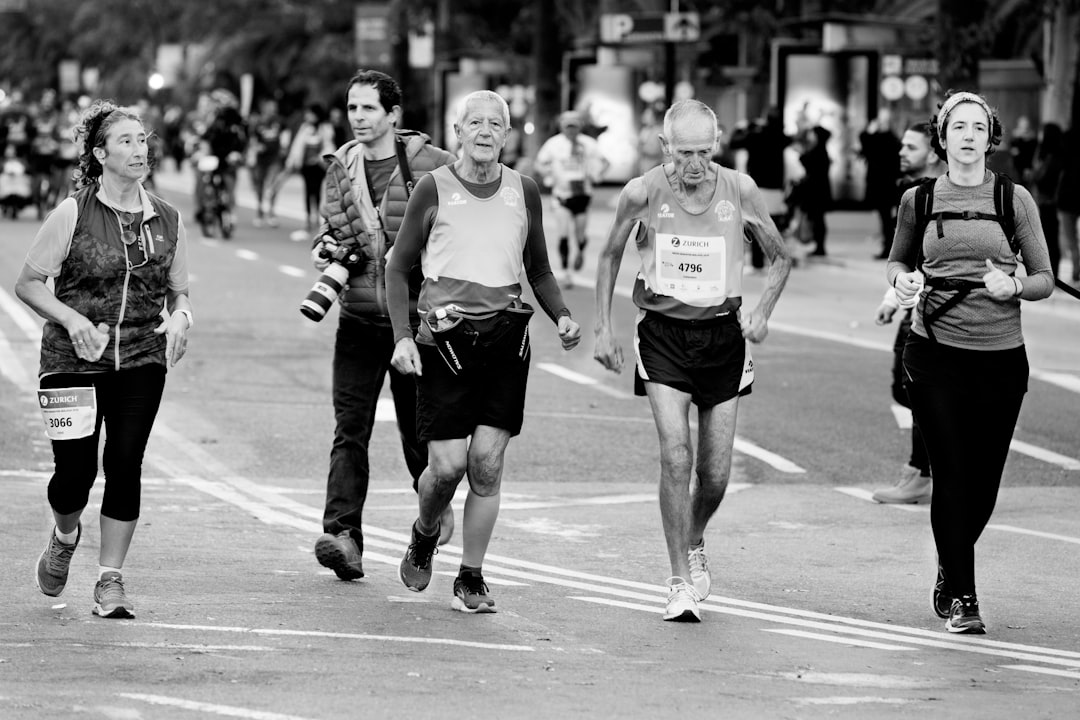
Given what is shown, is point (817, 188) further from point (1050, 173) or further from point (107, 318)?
point (107, 318)

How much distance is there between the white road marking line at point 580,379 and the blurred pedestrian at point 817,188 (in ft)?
38.8

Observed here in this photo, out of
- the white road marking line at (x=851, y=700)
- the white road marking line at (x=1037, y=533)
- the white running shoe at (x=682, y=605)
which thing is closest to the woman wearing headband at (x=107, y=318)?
the white running shoe at (x=682, y=605)

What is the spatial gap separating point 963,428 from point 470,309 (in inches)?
67.4

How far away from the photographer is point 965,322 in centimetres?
758

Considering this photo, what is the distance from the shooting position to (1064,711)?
6.29 meters

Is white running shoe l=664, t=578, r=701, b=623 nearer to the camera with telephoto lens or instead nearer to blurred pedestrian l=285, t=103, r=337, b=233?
the camera with telephoto lens

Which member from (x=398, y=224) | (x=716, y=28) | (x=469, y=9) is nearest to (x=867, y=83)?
(x=716, y=28)

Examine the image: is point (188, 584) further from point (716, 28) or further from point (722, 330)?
point (716, 28)

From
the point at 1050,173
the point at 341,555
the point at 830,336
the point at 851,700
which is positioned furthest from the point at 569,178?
the point at 851,700

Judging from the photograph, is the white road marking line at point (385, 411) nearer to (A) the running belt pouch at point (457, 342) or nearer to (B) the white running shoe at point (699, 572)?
(B) the white running shoe at point (699, 572)

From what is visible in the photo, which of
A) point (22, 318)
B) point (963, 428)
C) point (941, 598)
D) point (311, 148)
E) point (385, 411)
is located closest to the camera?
point (963, 428)

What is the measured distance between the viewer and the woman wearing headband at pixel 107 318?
24.0 ft

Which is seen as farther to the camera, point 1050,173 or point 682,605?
point 1050,173

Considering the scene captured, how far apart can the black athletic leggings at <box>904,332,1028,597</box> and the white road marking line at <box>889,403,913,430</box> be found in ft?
18.4
